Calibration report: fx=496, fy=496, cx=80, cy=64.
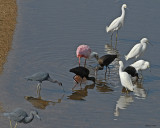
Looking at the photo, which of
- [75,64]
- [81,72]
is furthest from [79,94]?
[75,64]

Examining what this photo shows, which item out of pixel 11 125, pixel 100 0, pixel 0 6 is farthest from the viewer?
pixel 100 0

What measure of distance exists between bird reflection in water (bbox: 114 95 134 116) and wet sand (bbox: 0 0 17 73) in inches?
150

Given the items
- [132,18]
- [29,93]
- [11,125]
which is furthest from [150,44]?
[11,125]

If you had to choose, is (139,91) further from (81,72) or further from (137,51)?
(137,51)

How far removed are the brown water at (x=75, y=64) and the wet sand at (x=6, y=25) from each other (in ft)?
0.76

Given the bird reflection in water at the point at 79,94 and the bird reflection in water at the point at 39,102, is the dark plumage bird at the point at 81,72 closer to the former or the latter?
the bird reflection in water at the point at 79,94

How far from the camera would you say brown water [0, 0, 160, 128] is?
12.2m

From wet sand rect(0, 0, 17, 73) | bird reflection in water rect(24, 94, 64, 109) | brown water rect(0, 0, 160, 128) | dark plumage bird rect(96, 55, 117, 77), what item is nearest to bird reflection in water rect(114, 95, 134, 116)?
brown water rect(0, 0, 160, 128)

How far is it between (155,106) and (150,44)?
5348mm

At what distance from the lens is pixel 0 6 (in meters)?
21.2

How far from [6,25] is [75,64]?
4483mm

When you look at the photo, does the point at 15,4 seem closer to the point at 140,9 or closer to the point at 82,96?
the point at 140,9

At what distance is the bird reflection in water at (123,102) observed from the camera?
41.8ft

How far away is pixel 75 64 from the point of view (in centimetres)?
1580
